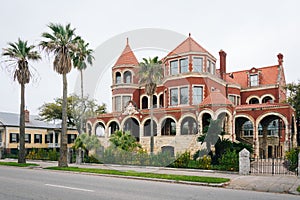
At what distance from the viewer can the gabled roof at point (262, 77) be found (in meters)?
41.8

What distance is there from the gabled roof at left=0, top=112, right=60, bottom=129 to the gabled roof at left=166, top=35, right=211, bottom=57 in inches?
1124

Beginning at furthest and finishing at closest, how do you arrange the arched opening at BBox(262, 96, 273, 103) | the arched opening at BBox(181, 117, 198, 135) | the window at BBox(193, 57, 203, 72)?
1. the arched opening at BBox(262, 96, 273, 103)
2. the window at BBox(193, 57, 203, 72)
3. the arched opening at BBox(181, 117, 198, 135)

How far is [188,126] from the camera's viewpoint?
33.9 metres

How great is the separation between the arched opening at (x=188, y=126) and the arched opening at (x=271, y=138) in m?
7.63

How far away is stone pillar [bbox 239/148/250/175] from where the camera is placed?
18.5 m

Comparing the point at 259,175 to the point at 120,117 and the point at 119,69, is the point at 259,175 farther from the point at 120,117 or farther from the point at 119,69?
the point at 119,69

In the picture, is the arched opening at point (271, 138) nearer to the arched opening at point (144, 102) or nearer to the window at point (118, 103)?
the arched opening at point (144, 102)

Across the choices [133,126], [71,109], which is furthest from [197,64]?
[71,109]

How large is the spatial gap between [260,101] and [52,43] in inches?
1123

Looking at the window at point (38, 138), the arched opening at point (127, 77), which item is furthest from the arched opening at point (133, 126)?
the window at point (38, 138)

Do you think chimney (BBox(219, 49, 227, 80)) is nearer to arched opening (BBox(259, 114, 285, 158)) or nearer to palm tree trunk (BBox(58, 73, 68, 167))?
arched opening (BBox(259, 114, 285, 158))

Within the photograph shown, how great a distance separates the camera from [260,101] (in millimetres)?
40844

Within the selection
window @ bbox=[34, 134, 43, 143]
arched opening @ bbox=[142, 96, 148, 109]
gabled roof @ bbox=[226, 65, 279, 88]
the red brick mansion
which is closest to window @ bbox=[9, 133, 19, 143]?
window @ bbox=[34, 134, 43, 143]

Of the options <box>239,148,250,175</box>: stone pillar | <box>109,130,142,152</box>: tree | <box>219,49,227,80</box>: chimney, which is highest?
<box>219,49,227,80</box>: chimney
